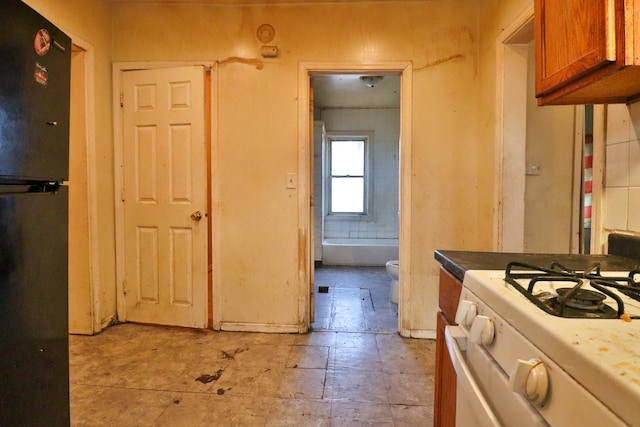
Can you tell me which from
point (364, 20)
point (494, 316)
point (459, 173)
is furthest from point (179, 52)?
point (494, 316)

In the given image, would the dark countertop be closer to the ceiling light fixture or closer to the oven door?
the oven door

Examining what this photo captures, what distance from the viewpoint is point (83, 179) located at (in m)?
2.23

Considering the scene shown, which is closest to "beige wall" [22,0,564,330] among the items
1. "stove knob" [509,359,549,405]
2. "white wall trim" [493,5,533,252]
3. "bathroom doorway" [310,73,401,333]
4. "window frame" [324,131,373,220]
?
"white wall trim" [493,5,533,252]

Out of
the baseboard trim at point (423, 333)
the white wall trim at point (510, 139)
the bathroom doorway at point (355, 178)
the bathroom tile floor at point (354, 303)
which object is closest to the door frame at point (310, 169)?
the baseboard trim at point (423, 333)

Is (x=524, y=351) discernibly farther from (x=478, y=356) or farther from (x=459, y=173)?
(x=459, y=173)

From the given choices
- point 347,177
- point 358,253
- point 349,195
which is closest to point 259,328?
point 358,253

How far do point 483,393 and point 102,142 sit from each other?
2.73 metres

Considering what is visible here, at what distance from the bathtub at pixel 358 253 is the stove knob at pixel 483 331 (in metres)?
3.90

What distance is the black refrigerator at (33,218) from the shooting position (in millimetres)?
879

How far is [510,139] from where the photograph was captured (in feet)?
6.26

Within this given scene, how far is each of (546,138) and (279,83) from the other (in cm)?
188

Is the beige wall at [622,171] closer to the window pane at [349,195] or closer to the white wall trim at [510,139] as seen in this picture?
the white wall trim at [510,139]

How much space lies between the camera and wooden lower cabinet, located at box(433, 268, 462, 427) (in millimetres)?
986

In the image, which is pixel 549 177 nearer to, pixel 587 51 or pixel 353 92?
pixel 587 51
